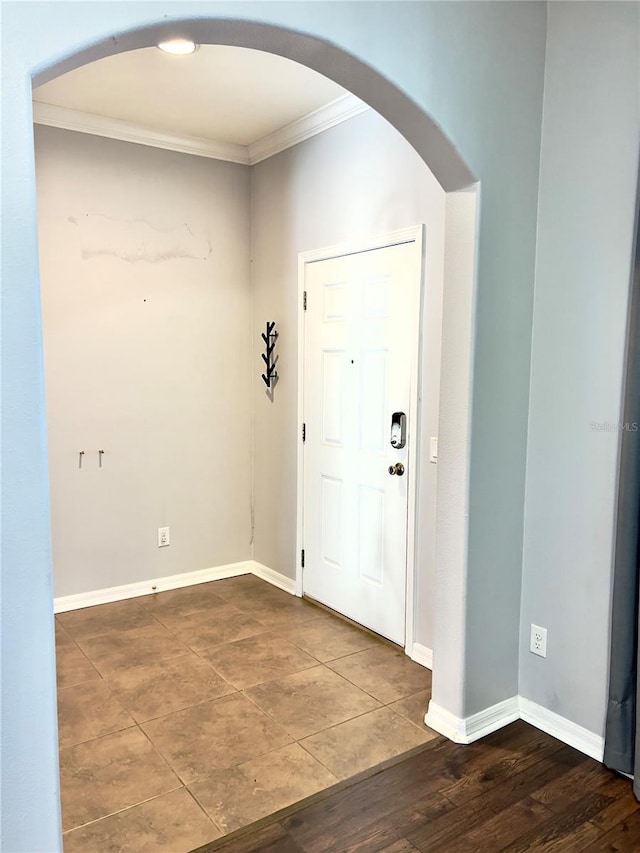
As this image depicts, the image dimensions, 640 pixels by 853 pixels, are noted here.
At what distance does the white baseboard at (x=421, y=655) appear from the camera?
9.75ft

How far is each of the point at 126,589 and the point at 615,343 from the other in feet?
9.82

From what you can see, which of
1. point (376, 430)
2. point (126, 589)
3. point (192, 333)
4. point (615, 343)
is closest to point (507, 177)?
point (615, 343)

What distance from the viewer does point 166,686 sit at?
2.82m

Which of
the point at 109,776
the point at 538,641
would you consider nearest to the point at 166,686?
the point at 109,776

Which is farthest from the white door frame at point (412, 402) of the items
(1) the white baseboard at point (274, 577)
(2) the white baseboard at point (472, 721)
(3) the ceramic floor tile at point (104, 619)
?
(3) the ceramic floor tile at point (104, 619)

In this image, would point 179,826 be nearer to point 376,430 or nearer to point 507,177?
point 376,430

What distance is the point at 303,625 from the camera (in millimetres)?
3471

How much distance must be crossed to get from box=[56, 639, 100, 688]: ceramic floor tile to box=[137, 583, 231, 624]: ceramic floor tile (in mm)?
517

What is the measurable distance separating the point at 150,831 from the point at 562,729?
4.88 ft

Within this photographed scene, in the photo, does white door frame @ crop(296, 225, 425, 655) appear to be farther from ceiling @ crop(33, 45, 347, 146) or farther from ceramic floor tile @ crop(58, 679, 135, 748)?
ceramic floor tile @ crop(58, 679, 135, 748)

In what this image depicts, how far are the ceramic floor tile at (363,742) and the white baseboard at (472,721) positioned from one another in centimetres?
5

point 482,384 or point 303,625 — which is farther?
point 303,625

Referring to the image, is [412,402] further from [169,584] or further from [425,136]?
[169,584]

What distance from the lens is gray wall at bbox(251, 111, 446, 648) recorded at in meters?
2.91
